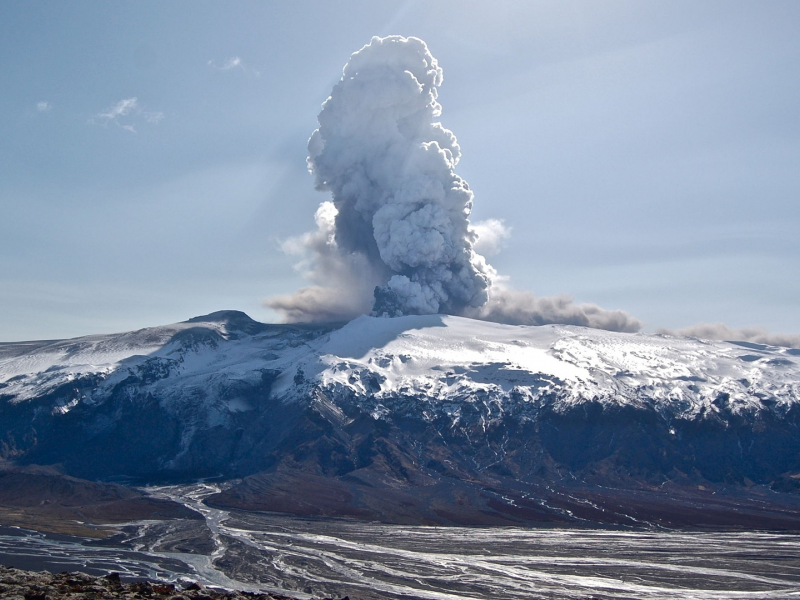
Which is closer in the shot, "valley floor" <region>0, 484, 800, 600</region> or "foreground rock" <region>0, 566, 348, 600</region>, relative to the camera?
"foreground rock" <region>0, 566, 348, 600</region>

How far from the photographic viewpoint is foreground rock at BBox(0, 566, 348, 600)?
168ft

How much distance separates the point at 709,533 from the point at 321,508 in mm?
92384

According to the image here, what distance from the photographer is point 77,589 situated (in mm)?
54469

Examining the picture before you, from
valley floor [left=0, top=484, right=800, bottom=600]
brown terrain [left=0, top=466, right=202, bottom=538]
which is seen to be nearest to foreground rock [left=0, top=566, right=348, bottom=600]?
valley floor [left=0, top=484, right=800, bottom=600]

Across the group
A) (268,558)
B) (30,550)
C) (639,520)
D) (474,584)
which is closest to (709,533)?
(639,520)

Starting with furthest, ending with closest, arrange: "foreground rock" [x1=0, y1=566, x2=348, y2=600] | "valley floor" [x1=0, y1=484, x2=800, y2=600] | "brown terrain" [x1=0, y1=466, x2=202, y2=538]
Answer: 1. "brown terrain" [x1=0, y1=466, x2=202, y2=538]
2. "valley floor" [x1=0, y1=484, x2=800, y2=600]
3. "foreground rock" [x1=0, y1=566, x2=348, y2=600]

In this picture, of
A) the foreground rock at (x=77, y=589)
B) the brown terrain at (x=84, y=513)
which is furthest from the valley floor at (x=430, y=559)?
the foreground rock at (x=77, y=589)

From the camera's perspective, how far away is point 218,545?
5256 inches

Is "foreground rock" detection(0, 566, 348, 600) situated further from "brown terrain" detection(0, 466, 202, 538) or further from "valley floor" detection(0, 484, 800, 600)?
"brown terrain" detection(0, 466, 202, 538)

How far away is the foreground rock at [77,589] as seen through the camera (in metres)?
51.2

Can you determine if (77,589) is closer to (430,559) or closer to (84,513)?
(430,559)

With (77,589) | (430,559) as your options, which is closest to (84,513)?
(430,559)

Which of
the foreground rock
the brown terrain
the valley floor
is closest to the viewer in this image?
the foreground rock

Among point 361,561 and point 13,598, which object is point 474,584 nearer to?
point 361,561
